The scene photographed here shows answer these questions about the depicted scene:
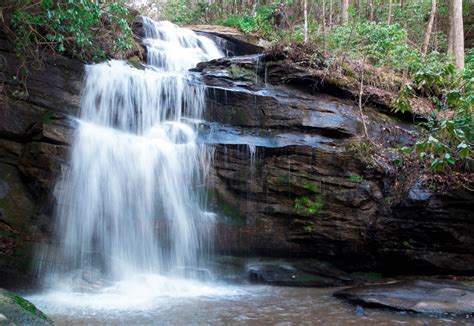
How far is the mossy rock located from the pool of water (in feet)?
3.49

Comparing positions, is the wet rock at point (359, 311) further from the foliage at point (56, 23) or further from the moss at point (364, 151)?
the foliage at point (56, 23)

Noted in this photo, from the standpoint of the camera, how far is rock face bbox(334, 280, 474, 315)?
18.6 feet

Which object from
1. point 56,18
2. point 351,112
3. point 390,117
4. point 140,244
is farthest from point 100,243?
point 390,117

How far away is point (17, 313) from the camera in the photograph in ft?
12.1

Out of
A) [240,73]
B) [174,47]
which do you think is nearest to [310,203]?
[240,73]

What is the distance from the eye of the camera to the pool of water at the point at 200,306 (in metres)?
5.20

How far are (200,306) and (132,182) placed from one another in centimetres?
300

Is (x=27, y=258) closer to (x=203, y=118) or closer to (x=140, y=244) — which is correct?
(x=140, y=244)

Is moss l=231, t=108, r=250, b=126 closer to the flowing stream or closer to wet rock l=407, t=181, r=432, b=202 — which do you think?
the flowing stream

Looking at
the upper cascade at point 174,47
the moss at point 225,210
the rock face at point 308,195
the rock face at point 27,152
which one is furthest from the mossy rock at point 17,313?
the upper cascade at point 174,47

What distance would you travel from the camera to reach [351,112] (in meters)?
9.88

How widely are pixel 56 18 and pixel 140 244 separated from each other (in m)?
4.34

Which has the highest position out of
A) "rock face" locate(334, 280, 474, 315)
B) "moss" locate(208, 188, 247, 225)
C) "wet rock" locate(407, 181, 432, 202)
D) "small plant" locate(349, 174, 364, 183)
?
"small plant" locate(349, 174, 364, 183)

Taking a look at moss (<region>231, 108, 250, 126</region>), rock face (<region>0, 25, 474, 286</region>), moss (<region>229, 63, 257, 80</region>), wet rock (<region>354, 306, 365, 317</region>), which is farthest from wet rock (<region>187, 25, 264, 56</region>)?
wet rock (<region>354, 306, 365, 317</region>)
